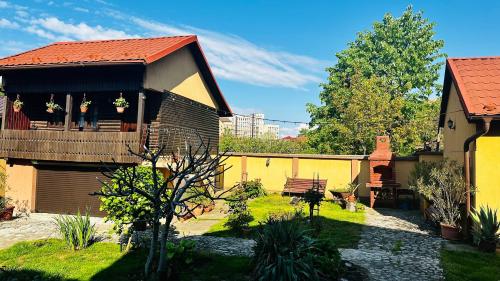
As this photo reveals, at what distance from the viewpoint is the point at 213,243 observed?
934 cm

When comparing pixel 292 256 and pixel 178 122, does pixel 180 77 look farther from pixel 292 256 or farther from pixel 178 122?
pixel 292 256

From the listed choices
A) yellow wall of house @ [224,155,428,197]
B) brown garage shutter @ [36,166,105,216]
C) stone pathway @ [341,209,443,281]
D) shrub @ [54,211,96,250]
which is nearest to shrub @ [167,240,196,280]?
shrub @ [54,211,96,250]

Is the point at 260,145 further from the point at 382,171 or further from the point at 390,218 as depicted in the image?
the point at 390,218

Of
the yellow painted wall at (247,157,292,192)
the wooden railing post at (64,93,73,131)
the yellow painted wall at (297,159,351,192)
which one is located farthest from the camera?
the yellow painted wall at (247,157,292,192)

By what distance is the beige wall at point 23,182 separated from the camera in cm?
1481

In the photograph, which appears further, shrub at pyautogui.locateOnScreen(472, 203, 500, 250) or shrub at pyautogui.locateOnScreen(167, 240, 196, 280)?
shrub at pyautogui.locateOnScreen(472, 203, 500, 250)

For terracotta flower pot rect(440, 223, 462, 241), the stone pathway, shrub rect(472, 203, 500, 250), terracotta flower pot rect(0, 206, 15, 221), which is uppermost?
shrub rect(472, 203, 500, 250)

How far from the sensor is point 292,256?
607 cm

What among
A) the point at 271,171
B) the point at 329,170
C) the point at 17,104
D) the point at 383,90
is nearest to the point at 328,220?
the point at 329,170

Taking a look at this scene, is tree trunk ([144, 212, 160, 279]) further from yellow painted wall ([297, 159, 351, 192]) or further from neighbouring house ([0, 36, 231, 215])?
yellow painted wall ([297, 159, 351, 192])

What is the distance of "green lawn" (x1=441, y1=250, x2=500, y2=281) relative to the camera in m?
6.79

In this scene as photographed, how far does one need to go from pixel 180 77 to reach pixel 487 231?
1341 cm

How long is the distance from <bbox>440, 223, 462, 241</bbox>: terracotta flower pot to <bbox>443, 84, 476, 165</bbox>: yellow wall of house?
6.80ft

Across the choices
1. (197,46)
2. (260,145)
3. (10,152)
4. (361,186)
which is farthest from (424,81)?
(10,152)
